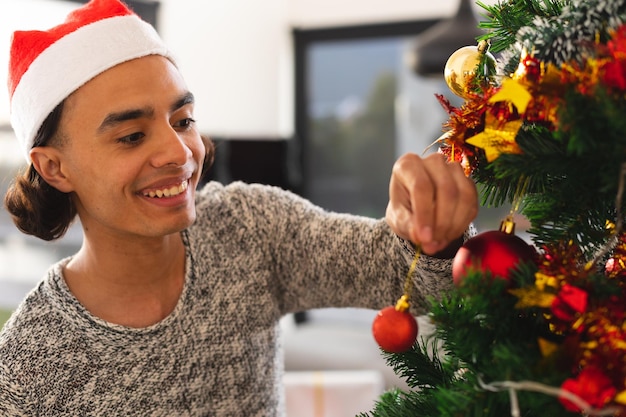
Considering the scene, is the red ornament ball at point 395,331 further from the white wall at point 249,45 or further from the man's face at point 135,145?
the white wall at point 249,45

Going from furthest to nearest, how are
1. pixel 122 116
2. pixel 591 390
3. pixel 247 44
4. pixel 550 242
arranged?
pixel 247 44
pixel 122 116
pixel 550 242
pixel 591 390

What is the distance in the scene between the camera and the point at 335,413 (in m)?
1.91

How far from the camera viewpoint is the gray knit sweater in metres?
0.97

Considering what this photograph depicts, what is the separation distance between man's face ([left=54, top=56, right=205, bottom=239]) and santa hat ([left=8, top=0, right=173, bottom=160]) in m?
0.02

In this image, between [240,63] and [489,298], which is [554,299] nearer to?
[489,298]

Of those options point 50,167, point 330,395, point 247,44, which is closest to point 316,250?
point 50,167

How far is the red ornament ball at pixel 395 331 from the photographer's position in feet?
1.83

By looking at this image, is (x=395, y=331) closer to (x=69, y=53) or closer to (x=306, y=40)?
(x=69, y=53)

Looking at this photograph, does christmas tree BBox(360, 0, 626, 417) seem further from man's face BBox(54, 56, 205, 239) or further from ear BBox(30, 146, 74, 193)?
ear BBox(30, 146, 74, 193)

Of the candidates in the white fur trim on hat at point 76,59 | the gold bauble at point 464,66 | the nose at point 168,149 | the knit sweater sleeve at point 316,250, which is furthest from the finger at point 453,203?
the white fur trim on hat at point 76,59

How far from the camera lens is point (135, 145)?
3.09 feet

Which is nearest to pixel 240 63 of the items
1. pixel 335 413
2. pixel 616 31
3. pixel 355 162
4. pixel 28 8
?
pixel 355 162

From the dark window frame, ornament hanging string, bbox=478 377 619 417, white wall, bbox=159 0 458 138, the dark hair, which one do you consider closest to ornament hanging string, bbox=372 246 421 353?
ornament hanging string, bbox=478 377 619 417

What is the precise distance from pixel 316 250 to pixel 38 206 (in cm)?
49
